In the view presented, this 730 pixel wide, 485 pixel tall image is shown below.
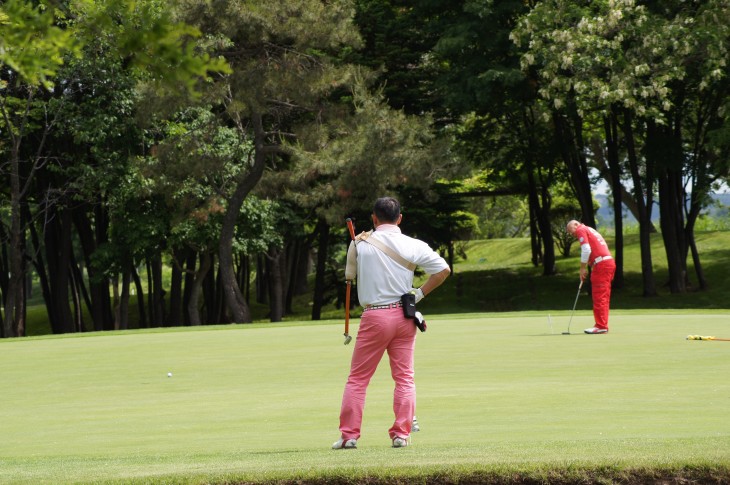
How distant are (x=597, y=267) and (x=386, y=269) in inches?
544

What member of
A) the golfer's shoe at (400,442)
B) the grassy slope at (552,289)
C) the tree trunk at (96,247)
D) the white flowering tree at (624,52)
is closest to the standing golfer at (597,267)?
the golfer's shoe at (400,442)

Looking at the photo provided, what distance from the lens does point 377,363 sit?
8.95 m

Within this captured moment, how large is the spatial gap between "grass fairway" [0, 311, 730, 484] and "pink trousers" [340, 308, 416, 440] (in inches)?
10.2

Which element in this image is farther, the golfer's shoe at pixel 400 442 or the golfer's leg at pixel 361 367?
the golfer's leg at pixel 361 367

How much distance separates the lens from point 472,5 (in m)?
41.4

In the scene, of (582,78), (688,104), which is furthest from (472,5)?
(688,104)

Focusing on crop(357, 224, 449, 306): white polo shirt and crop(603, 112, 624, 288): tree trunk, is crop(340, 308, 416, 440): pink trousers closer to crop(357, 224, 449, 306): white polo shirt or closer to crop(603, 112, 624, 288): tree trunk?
crop(357, 224, 449, 306): white polo shirt

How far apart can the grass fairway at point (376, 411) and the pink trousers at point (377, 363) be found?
0.26 m

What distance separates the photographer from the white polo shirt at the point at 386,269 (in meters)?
9.00

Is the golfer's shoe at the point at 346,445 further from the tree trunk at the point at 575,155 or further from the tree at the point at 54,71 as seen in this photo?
the tree trunk at the point at 575,155

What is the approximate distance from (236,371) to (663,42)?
23.7m

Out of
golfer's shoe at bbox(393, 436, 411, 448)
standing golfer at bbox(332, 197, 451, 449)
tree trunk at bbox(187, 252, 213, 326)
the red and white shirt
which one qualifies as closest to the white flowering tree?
the red and white shirt

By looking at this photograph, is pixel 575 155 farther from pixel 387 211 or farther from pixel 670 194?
pixel 387 211

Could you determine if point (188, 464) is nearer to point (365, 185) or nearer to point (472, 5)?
point (365, 185)
